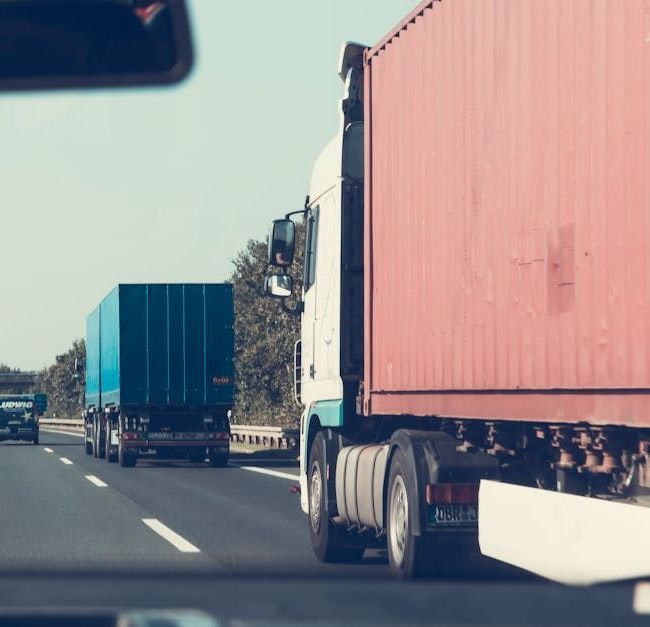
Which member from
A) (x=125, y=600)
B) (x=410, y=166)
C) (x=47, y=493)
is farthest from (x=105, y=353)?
(x=125, y=600)

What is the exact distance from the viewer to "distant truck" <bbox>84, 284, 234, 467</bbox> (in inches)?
1163

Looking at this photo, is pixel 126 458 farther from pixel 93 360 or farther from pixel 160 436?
pixel 93 360

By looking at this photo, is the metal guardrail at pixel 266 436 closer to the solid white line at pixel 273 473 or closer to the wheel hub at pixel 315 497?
the solid white line at pixel 273 473

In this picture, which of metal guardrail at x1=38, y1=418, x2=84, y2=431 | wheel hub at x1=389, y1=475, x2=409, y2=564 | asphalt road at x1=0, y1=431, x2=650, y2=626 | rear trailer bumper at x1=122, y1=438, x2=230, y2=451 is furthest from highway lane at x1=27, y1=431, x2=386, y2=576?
metal guardrail at x1=38, y1=418, x2=84, y2=431

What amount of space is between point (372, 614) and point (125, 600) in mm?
569

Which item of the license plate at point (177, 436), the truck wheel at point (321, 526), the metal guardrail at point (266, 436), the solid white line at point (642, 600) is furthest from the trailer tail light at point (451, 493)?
the metal guardrail at point (266, 436)

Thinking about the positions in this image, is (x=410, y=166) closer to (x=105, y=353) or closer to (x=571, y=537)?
(x=571, y=537)

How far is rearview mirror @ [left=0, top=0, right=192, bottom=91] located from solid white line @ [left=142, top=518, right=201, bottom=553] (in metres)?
10.1

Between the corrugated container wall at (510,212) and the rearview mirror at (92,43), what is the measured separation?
3805mm

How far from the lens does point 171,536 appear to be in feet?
46.5

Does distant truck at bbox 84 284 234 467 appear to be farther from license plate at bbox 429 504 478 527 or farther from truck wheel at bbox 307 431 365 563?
license plate at bbox 429 504 478 527

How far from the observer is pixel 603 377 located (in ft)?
22.6

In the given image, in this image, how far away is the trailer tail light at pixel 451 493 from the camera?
9.09m

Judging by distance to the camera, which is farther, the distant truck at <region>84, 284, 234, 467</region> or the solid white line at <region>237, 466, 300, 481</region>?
the distant truck at <region>84, 284, 234, 467</region>
